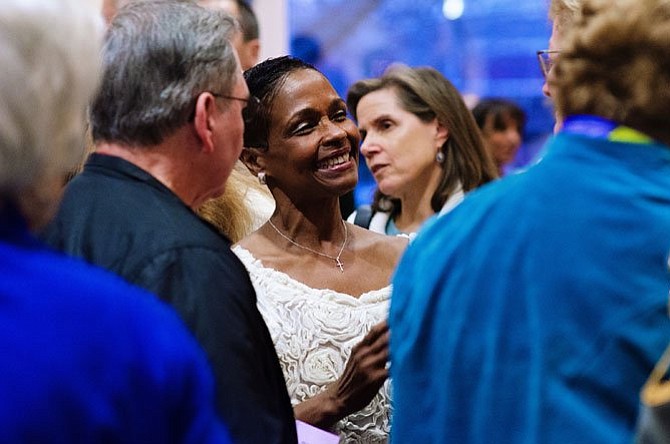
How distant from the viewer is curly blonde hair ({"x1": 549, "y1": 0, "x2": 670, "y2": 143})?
5.34 feet

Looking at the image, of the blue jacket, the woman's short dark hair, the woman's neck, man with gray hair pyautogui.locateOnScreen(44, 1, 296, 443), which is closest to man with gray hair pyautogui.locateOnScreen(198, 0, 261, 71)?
the woman's neck

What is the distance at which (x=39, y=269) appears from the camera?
4.06 ft

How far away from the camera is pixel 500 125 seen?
6.44 metres

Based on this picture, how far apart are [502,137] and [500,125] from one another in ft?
0.24

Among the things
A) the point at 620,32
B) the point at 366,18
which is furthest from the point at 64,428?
the point at 366,18

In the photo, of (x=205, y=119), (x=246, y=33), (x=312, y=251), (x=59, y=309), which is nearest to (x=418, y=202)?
(x=246, y=33)

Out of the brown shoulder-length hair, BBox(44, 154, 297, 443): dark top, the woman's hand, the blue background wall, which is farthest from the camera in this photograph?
the blue background wall

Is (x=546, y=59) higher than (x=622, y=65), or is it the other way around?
(x=622, y=65)

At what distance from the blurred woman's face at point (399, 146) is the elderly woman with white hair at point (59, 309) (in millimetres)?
3181

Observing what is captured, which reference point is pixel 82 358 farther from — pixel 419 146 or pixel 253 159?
pixel 419 146

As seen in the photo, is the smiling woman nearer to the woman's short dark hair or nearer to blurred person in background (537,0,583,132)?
the woman's short dark hair

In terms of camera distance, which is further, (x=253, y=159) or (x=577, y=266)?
(x=253, y=159)

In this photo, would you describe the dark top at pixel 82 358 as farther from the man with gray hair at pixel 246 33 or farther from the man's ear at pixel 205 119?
the man with gray hair at pixel 246 33

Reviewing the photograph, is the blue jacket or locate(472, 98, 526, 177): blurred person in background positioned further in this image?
locate(472, 98, 526, 177): blurred person in background
